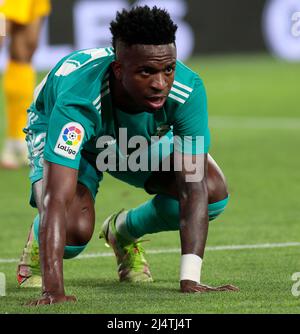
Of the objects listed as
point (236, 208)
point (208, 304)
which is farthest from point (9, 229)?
point (208, 304)

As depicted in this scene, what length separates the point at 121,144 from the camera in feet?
17.6

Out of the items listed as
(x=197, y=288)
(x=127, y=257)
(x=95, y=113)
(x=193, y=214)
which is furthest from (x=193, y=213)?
(x=127, y=257)

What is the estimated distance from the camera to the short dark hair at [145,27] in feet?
15.3

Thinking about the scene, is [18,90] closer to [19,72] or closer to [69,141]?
[19,72]

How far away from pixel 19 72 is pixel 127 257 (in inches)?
177

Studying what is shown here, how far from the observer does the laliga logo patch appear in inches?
186

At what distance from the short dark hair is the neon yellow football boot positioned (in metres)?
1.32

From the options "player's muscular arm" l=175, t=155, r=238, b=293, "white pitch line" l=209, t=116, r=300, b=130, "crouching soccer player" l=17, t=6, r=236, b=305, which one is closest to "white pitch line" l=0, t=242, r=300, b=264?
"crouching soccer player" l=17, t=6, r=236, b=305

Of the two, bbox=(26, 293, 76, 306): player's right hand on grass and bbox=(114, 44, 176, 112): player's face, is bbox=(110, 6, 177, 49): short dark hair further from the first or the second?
bbox=(26, 293, 76, 306): player's right hand on grass

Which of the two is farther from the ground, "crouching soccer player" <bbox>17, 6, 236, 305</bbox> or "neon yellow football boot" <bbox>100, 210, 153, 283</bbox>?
"crouching soccer player" <bbox>17, 6, 236, 305</bbox>

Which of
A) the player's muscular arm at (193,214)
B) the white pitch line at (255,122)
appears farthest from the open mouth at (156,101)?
the white pitch line at (255,122)

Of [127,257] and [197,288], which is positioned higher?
[197,288]

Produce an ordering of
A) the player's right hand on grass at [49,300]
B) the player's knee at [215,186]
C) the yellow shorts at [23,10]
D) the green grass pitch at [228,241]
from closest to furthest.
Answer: the player's right hand on grass at [49,300]
the green grass pitch at [228,241]
the player's knee at [215,186]
the yellow shorts at [23,10]

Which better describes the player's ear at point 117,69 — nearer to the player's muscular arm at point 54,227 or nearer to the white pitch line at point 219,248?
the player's muscular arm at point 54,227
